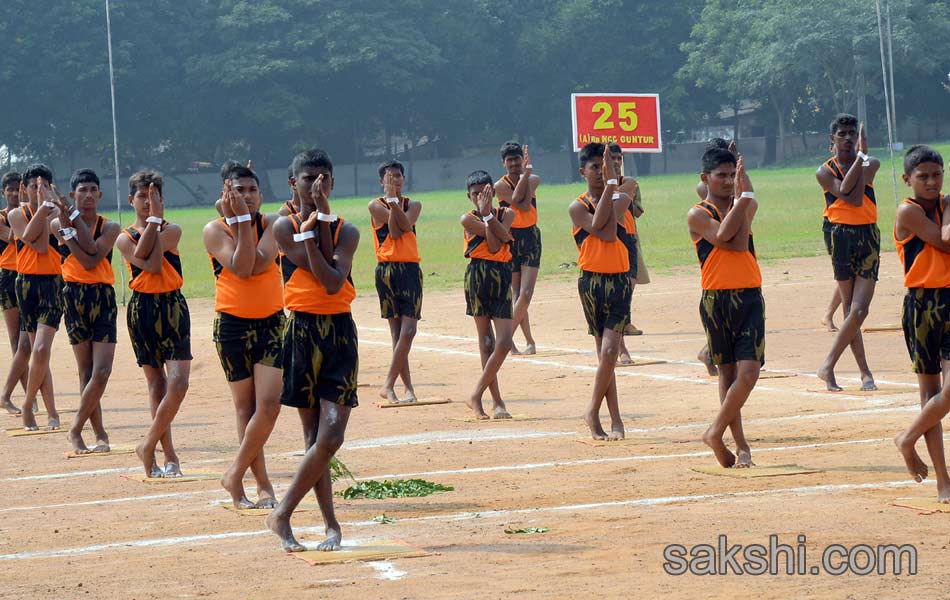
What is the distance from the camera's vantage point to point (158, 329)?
33.5ft

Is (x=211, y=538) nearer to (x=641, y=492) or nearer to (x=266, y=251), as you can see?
(x=266, y=251)

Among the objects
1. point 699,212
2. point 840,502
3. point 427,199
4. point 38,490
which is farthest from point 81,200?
point 427,199

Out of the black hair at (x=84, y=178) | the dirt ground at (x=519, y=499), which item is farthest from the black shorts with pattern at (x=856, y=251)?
the black hair at (x=84, y=178)

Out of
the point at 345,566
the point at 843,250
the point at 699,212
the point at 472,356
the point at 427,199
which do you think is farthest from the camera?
the point at 427,199

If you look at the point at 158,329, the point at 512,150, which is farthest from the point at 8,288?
the point at 512,150

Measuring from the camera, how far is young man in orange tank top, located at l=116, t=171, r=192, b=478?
10.0 m

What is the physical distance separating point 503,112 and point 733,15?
14358mm

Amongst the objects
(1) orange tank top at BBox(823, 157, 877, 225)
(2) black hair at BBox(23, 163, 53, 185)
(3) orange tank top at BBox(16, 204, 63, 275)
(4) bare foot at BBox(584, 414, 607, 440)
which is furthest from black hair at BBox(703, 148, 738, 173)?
(3) orange tank top at BBox(16, 204, 63, 275)

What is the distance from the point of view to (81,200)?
11.2 metres

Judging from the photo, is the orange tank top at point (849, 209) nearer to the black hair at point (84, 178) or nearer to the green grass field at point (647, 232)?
the black hair at point (84, 178)

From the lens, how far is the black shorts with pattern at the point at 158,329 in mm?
10219
